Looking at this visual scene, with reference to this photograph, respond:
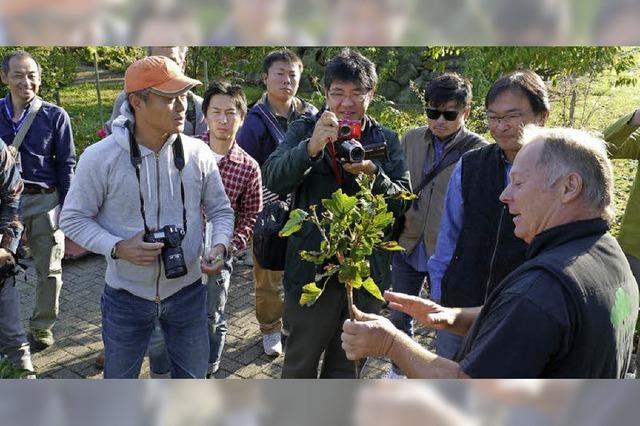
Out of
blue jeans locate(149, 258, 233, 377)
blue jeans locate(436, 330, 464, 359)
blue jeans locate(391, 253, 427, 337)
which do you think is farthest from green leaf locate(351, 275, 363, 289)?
blue jeans locate(391, 253, 427, 337)

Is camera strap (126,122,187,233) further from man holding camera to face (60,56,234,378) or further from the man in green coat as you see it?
the man in green coat

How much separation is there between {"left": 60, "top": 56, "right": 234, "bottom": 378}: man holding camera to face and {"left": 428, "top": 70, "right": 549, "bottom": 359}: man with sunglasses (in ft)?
3.45

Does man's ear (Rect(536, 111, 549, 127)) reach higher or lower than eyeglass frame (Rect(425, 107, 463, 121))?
lower

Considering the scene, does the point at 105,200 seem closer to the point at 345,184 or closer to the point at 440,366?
the point at 345,184

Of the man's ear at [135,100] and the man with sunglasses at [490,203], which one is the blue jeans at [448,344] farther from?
the man's ear at [135,100]

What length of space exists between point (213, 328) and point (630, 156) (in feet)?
8.15

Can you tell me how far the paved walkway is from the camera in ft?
12.6

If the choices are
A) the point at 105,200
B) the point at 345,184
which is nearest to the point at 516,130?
the point at 345,184

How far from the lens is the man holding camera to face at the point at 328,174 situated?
8.51 ft

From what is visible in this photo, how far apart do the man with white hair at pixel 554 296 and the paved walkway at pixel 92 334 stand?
2.30m

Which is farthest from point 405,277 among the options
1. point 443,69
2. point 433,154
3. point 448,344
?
point 443,69

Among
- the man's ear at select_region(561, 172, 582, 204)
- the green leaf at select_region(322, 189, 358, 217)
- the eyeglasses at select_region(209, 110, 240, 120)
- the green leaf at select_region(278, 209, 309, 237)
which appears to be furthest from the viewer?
the eyeglasses at select_region(209, 110, 240, 120)

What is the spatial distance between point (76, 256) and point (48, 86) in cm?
379

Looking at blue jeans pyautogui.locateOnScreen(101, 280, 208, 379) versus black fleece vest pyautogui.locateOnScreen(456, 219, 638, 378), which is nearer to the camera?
black fleece vest pyautogui.locateOnScreen(456, 219, 638, 378)
